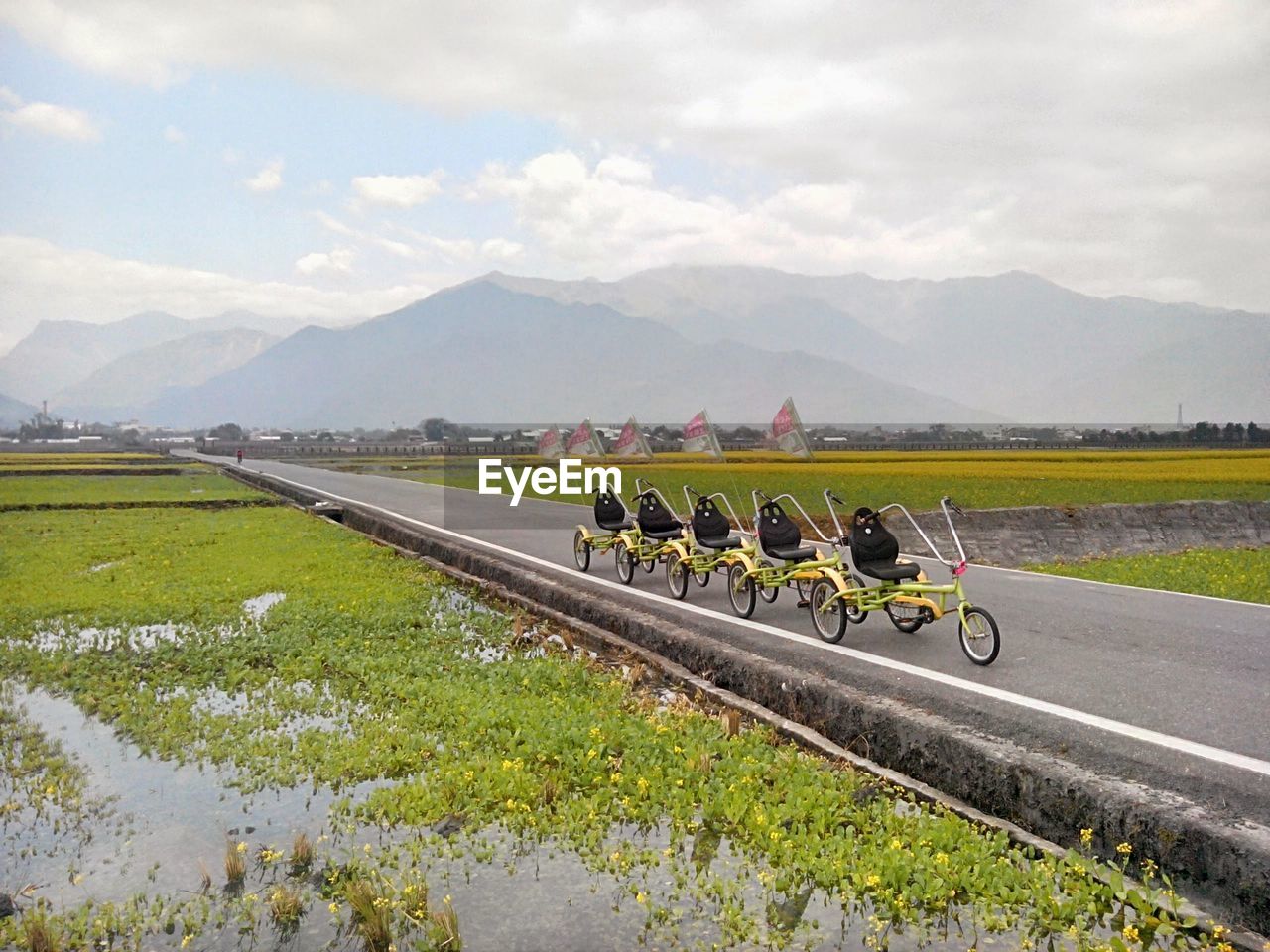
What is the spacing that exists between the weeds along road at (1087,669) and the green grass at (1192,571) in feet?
3.99

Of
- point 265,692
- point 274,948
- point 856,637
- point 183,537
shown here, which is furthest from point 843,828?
point 183,537

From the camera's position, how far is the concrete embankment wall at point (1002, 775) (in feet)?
14.2

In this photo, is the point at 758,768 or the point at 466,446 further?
the point at 466,446

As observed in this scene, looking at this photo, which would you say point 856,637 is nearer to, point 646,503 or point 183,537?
point 646,503

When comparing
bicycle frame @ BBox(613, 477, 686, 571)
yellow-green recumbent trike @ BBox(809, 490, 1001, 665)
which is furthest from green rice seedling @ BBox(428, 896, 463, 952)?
bicycle frame @ BBox(613, 477, 686, 571)

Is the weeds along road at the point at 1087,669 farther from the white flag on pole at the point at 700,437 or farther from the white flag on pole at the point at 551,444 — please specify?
the white flag on pole at the point at 551,444

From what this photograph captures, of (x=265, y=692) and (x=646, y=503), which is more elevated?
(x=646, y=503)

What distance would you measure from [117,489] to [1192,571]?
4050 centimetres

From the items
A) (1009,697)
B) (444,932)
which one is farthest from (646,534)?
(444,932)

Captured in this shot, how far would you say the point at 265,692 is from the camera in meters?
8.28

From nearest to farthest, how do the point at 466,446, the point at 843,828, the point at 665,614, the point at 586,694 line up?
the point at 843,828 < the point at 586,694 < the point at 665,614 < the point at 466,446

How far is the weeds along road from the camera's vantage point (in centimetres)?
545

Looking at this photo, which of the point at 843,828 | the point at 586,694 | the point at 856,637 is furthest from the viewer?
the point at 856,637

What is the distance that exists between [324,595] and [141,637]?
8.68 feet
